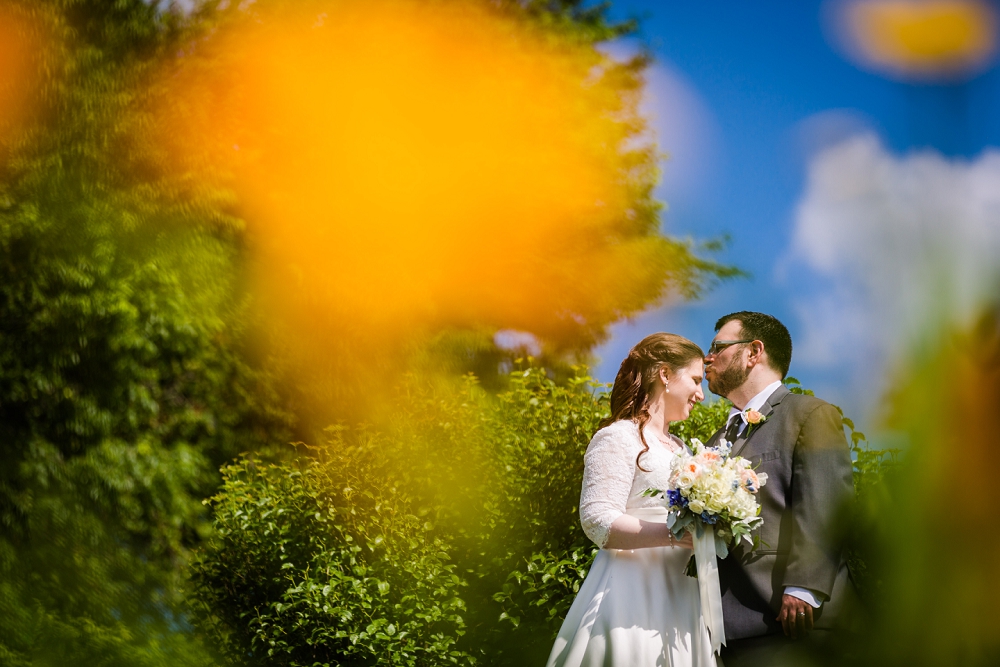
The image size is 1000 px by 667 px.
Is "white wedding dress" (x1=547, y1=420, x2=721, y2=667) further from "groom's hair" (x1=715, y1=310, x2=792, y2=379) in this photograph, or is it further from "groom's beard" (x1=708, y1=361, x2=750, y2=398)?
"groom's hair" (x1=715, y1=310, x2=792, y2=379)

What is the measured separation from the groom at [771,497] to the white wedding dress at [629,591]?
0.14m

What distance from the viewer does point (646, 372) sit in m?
3.03

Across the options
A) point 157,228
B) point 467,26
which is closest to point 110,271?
point 157,228

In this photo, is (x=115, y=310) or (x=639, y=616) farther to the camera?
(x=115, y=310)

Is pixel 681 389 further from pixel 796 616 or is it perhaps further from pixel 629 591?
pixel 796 616

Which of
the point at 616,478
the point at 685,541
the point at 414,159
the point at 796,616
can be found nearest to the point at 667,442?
the point at 616,478

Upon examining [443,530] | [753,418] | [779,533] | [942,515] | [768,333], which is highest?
[768,333]

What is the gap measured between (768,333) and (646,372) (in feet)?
1.41


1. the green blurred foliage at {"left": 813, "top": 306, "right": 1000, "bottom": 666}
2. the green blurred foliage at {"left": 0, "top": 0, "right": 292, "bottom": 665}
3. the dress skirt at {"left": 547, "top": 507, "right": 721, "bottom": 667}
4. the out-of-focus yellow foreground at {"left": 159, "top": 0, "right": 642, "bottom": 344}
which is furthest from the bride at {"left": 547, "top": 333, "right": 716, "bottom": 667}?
the out-of-focus yellow foreground at {"left": 159, "top": 0, "right": 642, "bottom": 344}

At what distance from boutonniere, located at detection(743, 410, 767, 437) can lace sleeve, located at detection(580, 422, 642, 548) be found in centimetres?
36

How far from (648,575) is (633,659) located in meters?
0.26

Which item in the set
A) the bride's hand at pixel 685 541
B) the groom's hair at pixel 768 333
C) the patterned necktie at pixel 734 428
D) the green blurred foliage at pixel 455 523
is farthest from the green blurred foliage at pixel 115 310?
the groom's hair at pixel 768 333

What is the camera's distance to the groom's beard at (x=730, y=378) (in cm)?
289

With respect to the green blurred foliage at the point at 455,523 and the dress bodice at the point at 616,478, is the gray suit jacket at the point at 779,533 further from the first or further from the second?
the green blurred foliage at the point at 455,523
